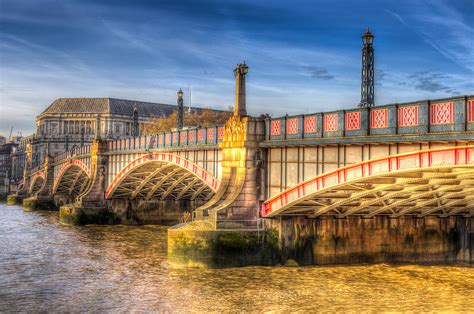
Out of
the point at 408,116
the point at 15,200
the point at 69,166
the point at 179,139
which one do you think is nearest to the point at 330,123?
the point at 408,116

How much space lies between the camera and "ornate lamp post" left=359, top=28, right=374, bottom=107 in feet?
73.1

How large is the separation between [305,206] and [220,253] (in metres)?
4.11

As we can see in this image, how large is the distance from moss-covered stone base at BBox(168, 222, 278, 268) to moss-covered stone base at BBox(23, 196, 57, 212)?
46.4 m

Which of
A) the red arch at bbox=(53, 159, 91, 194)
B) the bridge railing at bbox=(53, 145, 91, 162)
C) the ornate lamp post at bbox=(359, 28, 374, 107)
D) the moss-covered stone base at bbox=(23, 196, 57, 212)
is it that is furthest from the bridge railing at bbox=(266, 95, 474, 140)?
the moss-covered stone base at bbox=(23, 196, 57, 212)

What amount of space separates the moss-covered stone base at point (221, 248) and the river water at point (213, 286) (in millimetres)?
428

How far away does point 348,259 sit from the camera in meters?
27.7

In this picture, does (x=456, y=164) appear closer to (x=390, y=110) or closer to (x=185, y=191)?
(x=390, y=110)

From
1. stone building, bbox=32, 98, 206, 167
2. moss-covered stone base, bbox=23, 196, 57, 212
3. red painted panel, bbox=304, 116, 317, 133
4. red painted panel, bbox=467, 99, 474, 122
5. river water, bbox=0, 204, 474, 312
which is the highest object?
stone building, bbox=32, 98, 206, 167

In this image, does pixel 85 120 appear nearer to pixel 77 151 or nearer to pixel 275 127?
pixel 77 151

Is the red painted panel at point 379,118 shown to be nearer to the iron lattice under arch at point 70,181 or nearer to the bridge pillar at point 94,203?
the bridge pillar at point 94,203

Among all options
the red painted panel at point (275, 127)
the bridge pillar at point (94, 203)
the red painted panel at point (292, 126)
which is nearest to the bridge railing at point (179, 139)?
the bridge pillar at point (94, 203)

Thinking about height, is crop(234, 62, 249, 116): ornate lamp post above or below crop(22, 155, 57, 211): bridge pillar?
above

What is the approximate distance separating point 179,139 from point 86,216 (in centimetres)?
1544

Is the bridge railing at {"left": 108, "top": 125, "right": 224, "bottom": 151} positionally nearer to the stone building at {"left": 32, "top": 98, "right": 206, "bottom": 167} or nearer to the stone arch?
the stone arch
